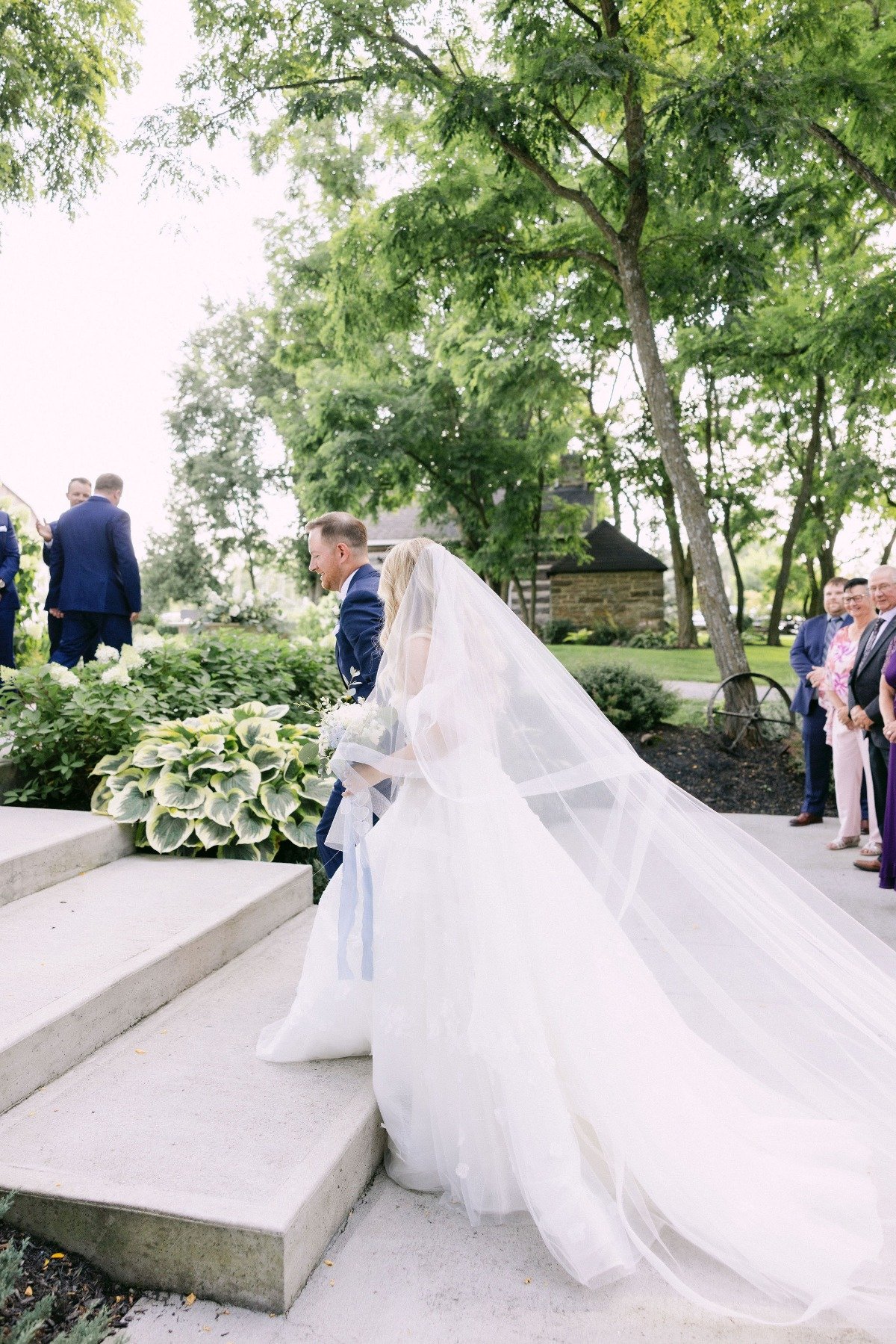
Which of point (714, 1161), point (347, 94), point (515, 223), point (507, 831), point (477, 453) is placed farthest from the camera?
point (477, 453)

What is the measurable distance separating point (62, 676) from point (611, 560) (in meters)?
25.5

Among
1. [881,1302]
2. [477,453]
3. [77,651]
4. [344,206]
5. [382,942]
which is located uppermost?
[344,206]

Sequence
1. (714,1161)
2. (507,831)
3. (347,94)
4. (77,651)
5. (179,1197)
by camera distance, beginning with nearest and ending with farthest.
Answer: (179,1197) < (714,1161) < (507,831) < (77,651) < (347,94)

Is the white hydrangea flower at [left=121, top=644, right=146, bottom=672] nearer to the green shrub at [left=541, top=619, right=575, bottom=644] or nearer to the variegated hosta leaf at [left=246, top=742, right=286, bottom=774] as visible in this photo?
the variegated hosta leaf at [left=246, top=742, right=286, bottom=774]

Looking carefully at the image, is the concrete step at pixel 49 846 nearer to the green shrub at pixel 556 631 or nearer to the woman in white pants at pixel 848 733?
the woman in white pants at pixel 848 733

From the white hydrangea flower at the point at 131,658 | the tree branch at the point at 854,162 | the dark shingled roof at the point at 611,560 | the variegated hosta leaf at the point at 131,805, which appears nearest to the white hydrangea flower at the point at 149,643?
the white hydrangea flower at the point at 131,658

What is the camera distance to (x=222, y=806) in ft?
16.8

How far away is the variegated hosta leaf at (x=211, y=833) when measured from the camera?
5.04 m

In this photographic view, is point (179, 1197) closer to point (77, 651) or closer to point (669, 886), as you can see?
point (669, 886)

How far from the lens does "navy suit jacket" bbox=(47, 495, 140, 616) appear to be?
7477 millimetres

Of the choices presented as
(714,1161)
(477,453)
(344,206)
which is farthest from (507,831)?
(344,206)

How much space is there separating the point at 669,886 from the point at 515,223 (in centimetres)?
1034

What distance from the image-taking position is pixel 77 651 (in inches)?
307

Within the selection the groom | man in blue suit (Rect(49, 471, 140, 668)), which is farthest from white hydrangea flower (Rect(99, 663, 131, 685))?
the groom
